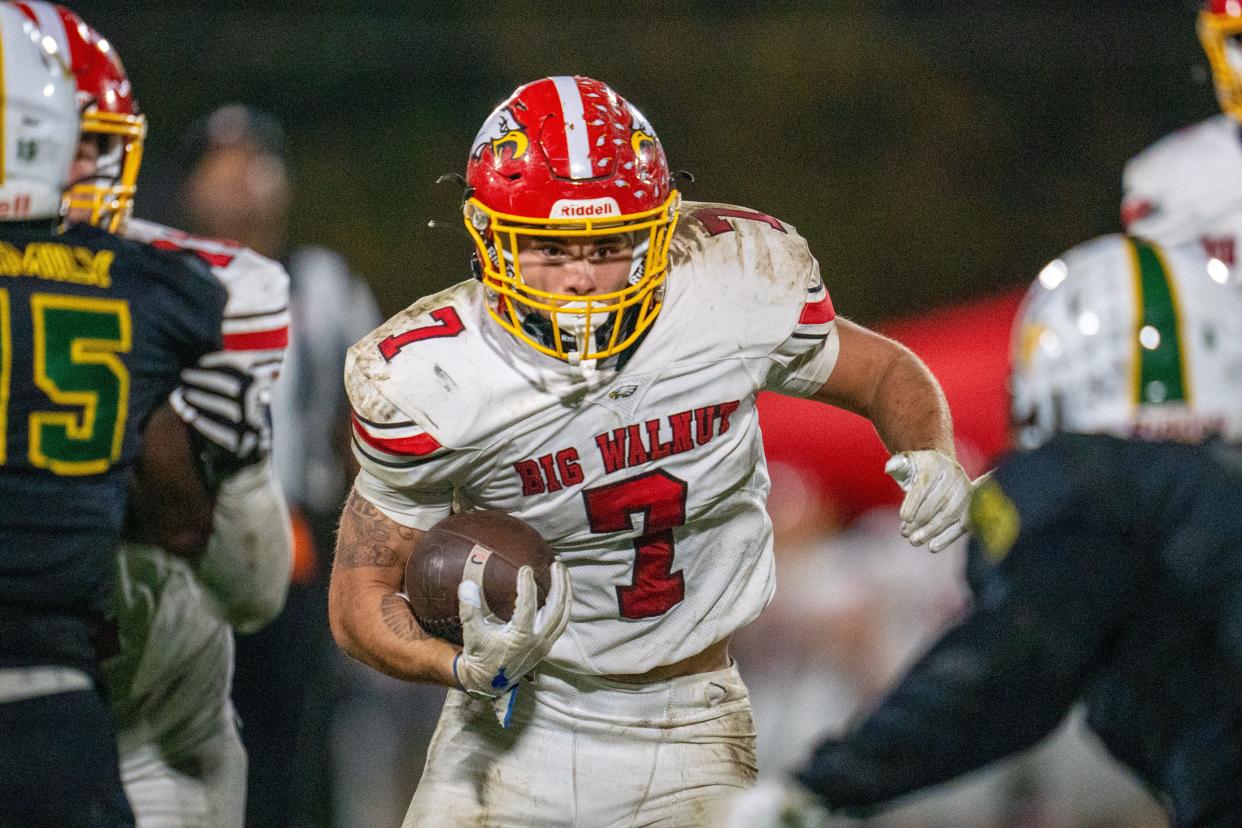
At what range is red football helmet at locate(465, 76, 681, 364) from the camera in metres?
3.22

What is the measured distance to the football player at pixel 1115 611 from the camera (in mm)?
2465

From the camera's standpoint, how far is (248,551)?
3.58 m

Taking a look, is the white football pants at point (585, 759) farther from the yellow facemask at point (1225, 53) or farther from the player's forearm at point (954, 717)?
the yellow facemask at point (1225, 53)

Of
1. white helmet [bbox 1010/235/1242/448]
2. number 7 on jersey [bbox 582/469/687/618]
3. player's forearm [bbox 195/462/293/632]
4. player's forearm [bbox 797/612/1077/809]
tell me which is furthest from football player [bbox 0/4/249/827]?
white helmet [bbox 1010/235/1242/448]

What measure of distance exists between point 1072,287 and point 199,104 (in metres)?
5.47

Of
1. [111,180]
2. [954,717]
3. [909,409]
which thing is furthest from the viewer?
[111,180]

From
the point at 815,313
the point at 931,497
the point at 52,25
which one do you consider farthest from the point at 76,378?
the point at 931,497

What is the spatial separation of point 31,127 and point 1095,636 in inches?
77.4

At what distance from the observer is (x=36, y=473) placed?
304 cm

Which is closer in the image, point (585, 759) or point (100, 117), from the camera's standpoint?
point (585, 759)

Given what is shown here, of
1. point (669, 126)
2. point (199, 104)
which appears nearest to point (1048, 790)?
point (669, 126)

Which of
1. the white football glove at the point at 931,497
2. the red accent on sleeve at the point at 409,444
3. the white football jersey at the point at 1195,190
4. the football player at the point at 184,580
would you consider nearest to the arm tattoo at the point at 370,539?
the red accent on sleeve at the point at 409,444

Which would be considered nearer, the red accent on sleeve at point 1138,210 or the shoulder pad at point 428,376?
the shoulder pad at point 428,376

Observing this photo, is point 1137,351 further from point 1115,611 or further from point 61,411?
point 61,411
